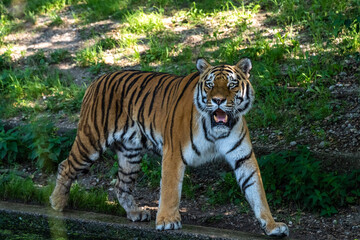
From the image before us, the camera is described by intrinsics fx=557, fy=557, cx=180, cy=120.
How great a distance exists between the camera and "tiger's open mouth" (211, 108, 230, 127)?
3984 millimetres

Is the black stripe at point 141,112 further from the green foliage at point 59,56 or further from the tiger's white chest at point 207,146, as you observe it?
the green foliage at point 59,56

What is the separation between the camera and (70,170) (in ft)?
16.3

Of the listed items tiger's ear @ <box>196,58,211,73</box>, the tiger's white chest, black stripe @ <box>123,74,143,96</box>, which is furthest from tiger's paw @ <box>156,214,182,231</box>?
black stripe @ <box>123,74,143,96</box>

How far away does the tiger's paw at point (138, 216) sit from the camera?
4660 millimetres

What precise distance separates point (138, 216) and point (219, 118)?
4.11ft

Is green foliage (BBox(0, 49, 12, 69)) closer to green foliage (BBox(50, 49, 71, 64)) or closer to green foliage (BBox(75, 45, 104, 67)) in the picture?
green foliage (BBox(50, 49, 71, 64))

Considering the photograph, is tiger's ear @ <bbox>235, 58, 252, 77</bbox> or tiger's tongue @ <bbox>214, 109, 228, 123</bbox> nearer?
tiger's tongue @ <bbox>214, 109, 228, 123</bbox>

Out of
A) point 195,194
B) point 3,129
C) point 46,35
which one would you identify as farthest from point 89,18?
point 195,194

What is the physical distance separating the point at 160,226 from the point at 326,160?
1771mm

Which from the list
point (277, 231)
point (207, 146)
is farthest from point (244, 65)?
point (277, 231)

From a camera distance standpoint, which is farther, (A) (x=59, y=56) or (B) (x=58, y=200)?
(A) (x=59, y=56)

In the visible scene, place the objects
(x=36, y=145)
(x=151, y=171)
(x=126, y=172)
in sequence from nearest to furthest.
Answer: (x=126, y=172), (x=151, y=171), (x=36, y=145)

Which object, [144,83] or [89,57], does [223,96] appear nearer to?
[144,83]

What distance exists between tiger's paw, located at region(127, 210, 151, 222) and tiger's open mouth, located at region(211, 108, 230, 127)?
3.86 feet
